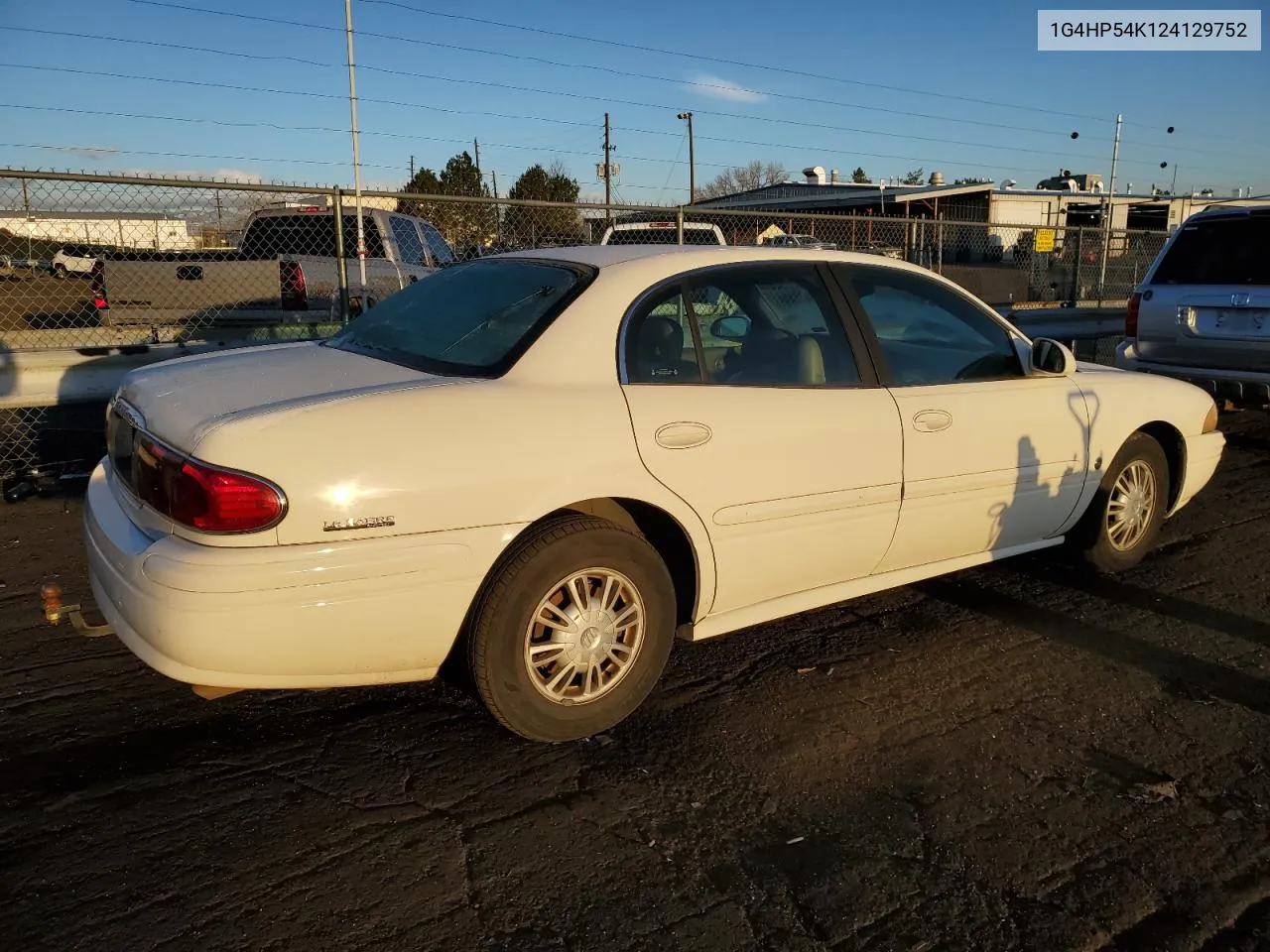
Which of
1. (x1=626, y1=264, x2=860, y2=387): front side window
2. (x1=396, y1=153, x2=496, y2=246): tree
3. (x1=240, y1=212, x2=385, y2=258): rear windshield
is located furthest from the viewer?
(x1=396, y1=153, x2=496, y2=246): tree

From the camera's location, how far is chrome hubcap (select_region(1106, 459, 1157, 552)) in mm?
4797

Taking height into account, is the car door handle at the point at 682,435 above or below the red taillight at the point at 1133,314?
below

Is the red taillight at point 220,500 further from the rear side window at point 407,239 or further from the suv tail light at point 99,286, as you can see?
the rear side window at point 407,239

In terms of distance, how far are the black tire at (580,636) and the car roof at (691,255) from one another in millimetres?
1040

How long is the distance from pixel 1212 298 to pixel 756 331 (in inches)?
214

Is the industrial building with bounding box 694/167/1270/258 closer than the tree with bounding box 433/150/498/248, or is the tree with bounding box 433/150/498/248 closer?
the tree with bounding box 433/150/498/248

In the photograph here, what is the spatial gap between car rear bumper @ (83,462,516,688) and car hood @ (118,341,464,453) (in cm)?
34

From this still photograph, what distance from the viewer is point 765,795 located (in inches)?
117

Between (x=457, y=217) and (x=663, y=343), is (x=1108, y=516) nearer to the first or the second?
(x=663, y=343)

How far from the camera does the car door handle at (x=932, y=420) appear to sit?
3.83 meters

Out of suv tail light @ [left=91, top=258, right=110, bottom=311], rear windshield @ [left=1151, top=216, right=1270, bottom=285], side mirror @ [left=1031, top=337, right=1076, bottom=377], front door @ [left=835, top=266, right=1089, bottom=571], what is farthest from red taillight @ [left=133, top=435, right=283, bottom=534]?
rear windshield @ [left=1151, top=216, right=1270, bottom=285]

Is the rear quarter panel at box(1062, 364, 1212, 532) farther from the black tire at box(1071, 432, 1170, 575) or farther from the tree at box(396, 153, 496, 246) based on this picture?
the tree at box(396, 153, 496, 246)

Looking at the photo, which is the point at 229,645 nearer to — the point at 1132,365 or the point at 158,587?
the point at 158,587

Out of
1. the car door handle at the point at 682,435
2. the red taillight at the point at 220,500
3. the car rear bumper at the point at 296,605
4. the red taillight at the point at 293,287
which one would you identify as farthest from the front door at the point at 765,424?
the red taillight at the point at 293,287
